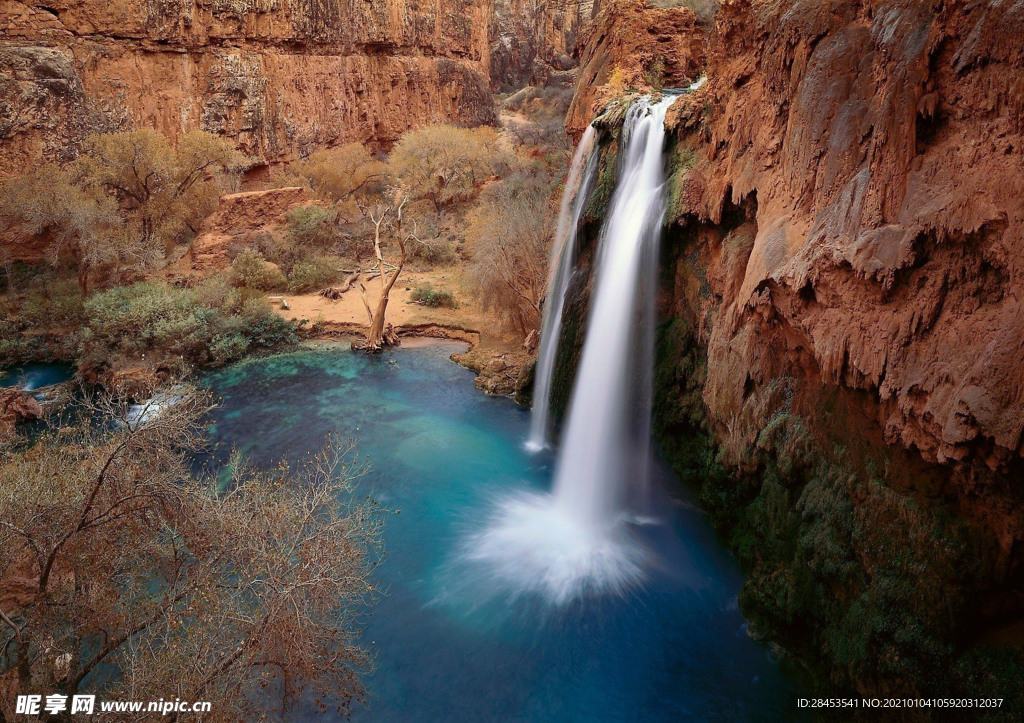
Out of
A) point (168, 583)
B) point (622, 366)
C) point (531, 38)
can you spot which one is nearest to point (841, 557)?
point (622, 366)

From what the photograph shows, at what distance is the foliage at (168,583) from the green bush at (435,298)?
1545cm

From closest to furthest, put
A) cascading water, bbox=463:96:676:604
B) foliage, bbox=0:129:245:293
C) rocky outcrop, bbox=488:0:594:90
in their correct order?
cascading water, bbox=463:96:676:604 → foliage, bbox=0:129:245:293 → rocky outcrop, bbox=488:0:594:90

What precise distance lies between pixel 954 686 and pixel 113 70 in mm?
35706

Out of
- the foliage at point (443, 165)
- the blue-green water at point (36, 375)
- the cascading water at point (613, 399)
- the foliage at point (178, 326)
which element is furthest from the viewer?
the foliage at point (443, 165)

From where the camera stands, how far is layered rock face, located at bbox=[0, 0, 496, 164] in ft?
78.4

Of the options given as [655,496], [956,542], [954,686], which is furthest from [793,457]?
[655,496]

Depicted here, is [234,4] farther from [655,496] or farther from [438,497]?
[655,496]

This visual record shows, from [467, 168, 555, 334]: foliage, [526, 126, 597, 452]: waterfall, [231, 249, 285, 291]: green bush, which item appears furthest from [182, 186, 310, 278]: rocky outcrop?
[526, 126, 597, 452]: waterfall

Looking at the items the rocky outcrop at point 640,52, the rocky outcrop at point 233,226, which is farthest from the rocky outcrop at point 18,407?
the rocky outcrop at point 640,52

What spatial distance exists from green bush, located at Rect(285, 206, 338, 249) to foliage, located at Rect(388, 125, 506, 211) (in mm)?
6482

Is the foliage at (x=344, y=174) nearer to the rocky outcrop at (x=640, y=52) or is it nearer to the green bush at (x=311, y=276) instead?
the green bush at (x=311, y=276)

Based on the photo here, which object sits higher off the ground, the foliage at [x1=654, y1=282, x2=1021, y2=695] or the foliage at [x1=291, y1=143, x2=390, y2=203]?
the foliage at [x1=291, y1=143, x2=390, y2=203]

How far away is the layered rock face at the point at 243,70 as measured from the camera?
23906 millimetres

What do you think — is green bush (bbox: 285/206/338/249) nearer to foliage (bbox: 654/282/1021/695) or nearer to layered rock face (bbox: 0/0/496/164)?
layered rock face (bbox: 0/0/496/164)
